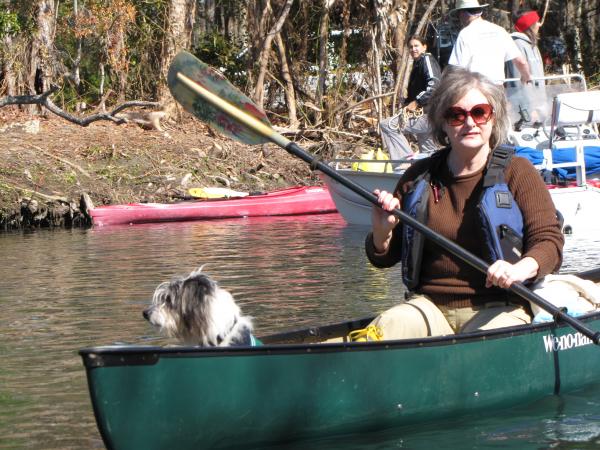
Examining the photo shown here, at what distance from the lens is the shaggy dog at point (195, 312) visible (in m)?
4.53

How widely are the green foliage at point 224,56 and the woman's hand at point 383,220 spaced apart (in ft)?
56.4

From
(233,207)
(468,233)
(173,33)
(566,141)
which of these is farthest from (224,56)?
(468,233)

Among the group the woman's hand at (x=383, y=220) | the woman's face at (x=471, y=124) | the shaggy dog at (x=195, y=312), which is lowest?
the shaggy dog at (x=195, y=312)

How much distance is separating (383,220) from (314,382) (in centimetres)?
89

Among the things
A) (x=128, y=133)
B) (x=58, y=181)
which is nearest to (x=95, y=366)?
(x=58, y=181)

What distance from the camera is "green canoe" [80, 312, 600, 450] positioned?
14.8ft

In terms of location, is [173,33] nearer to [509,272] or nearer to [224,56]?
[224,56]

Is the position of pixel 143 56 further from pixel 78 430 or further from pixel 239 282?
pixel 78 430

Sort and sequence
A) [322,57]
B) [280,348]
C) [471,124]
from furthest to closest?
[322,57] < [471,124] < [280,348]

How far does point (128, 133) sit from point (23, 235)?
454 centimetres

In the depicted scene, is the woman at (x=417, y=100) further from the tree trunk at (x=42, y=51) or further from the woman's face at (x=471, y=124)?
the tree trunk at (x=42, y=51)

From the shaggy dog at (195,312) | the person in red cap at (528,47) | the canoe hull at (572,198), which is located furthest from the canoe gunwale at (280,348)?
the person in red cap at (528,47)

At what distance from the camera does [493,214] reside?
5160mm

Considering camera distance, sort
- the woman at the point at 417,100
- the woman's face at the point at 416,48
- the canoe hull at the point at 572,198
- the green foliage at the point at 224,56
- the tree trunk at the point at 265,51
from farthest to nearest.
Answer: the green foliage at the point at 224,56
the tree trunk at the point at 265,51
the woman's face at the point at 416,48
the woman at the point at 417,100
the canoe hull at the point at 572,198
